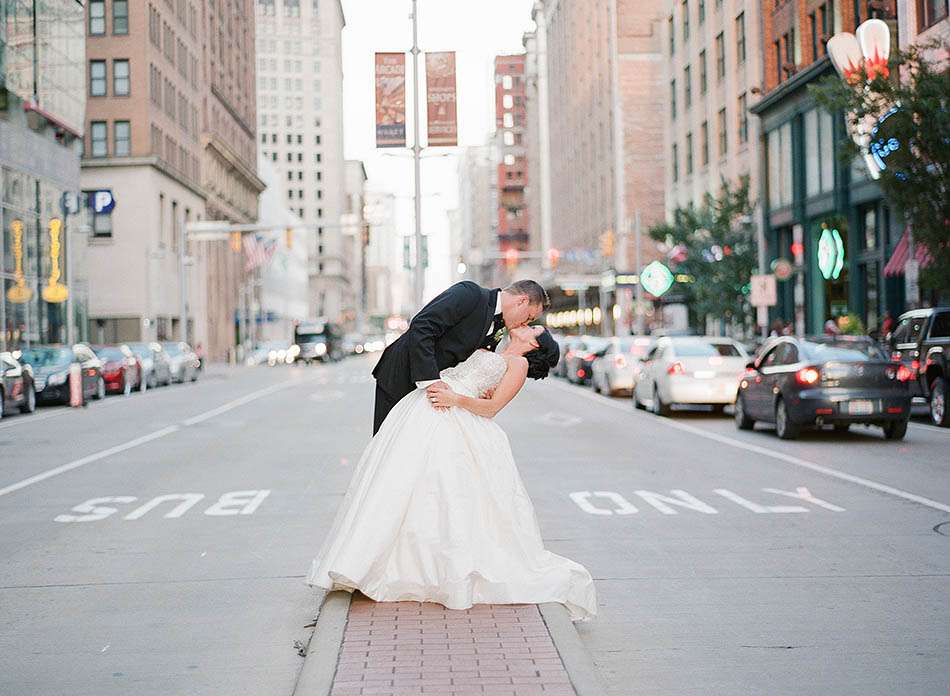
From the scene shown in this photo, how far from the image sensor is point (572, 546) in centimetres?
902

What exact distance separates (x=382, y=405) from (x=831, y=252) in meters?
34.7

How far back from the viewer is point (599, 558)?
28.0ft

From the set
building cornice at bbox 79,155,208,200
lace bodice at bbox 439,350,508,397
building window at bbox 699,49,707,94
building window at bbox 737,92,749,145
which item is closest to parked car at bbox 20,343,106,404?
lace bodice at bbox 439,350,508,397

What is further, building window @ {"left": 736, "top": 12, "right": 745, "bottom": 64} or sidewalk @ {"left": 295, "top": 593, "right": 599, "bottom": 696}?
building window @ {"left": 736, "top": 12, "right": 745, "bottom": 64}

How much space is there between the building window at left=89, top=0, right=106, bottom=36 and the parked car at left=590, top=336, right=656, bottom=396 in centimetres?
4540

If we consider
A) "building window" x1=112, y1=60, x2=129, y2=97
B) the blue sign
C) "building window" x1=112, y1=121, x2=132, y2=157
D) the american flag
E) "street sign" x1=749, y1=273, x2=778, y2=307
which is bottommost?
"street sign" x1=749, y1=273, x2=778, y2=307

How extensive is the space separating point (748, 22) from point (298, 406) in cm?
2914

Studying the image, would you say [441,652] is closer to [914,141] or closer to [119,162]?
[914,141]

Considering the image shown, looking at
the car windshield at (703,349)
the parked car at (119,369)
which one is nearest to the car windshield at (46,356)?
the parked car at (119,369)

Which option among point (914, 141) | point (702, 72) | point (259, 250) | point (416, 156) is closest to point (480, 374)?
point (914, 141)

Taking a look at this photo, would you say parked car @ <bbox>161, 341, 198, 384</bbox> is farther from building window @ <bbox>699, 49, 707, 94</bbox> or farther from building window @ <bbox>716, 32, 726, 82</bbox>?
building window @ <bbox>699, 49, 707, 94</bbox>

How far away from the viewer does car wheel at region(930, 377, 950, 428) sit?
1969 centimetres

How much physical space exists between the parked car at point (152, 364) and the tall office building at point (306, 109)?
13144cm

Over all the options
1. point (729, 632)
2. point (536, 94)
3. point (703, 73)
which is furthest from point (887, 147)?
point (536, 94)
